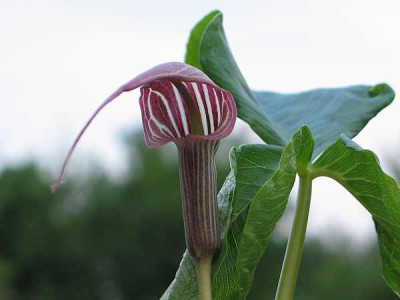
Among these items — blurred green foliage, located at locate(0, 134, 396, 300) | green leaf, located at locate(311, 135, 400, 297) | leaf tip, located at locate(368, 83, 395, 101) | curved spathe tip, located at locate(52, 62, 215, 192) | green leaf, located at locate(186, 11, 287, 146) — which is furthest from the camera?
blurred green foliage, located at locate(0, 134, 396, 300)

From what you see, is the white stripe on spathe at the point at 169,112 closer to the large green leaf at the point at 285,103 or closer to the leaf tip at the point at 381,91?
the large green leaf at the point at 285,103

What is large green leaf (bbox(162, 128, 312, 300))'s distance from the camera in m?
0.89

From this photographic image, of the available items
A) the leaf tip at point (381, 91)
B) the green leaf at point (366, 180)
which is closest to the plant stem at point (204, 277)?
the green leaf at point (366, 180)

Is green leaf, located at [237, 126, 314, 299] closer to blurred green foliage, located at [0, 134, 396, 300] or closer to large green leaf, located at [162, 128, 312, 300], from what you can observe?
large green leaf, located at [162, 128, 312, 300]

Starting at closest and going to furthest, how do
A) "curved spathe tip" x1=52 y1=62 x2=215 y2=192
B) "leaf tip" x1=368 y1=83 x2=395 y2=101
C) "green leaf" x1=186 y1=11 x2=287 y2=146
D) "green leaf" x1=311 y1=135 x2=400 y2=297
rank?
"curved spathe tip" x1=52 y1=62 x2=215 y2=192 → "green leaf" x1=311 y1=135 x2=400 y2=297 → "green leaf" x1=186 y1=11 x2=287 y2=146 → "leaf tip" x1=368 y1=83 x2=395 y2=101

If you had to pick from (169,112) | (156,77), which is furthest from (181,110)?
(156,77)

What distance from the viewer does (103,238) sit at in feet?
70.7

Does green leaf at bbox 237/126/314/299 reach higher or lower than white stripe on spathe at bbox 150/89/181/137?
lower

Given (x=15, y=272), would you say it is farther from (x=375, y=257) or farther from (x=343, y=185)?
(x=343, y=185)

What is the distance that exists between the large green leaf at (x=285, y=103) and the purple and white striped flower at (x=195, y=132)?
0.24 metres

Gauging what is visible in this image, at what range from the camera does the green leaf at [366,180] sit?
3.10 feet

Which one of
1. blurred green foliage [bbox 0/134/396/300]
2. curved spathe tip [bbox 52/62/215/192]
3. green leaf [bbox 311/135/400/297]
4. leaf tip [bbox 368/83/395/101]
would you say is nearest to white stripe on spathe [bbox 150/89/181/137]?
curved spathe tip [bbox 52/62/215/192]

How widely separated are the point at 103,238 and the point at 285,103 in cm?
2050

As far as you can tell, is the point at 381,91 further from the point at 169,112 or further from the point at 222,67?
the point at 169,112
